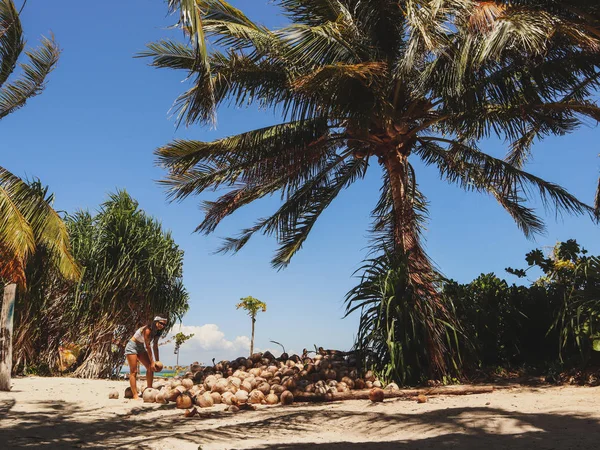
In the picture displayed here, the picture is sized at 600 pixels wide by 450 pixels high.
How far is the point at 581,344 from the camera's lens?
8.22 meters

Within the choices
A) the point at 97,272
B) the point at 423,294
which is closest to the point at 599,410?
the point at 423,294

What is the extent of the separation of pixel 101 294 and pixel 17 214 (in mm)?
4110

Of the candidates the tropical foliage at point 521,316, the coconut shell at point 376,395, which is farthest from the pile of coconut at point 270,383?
the tropical foliage at point 521,316

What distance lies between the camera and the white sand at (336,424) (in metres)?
4.81

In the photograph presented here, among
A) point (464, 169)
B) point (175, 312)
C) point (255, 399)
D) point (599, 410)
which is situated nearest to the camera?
point (599, 410)

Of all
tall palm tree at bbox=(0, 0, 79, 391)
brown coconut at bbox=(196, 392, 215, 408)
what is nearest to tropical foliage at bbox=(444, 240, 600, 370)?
brown coconut at bbox=(196, 392, 215, 408)

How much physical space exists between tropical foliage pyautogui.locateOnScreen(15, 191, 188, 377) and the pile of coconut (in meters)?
4.60

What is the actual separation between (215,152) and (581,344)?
680 centimetres

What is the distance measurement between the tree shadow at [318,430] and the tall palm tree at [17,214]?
311cm

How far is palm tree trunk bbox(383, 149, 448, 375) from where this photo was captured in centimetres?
857

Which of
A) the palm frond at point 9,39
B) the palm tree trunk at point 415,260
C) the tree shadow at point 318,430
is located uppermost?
the palm frond at point 9,39

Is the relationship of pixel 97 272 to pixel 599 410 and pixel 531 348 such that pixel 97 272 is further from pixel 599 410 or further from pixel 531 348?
pixel 599 410

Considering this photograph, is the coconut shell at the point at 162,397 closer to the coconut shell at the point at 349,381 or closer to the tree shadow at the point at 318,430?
the tree shadow at the point at 318,430

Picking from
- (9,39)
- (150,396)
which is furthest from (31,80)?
(150,396)
